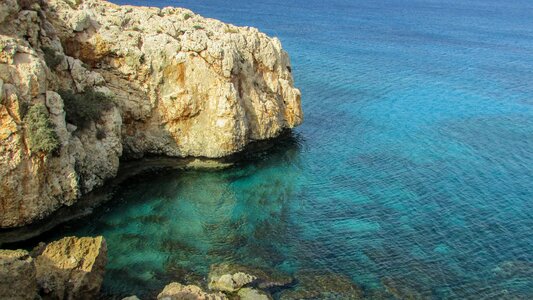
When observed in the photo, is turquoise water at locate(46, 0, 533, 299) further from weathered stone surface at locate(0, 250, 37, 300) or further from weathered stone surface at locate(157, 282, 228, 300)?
weathered stone surface at locate(0, 250, 37, 300)

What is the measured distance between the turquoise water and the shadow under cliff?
14.5 inches

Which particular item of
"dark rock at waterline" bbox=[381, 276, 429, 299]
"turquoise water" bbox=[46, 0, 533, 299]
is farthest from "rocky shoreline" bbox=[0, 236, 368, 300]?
"dark rock at waterline" bbox=[381, 276, 429, 299]

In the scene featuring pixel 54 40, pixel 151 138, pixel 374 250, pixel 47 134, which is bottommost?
pixel 374 250

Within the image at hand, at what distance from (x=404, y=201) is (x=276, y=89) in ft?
53.6

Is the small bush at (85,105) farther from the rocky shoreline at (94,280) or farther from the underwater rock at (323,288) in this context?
the underwater rock at (323,288)

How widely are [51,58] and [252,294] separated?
69.0ft

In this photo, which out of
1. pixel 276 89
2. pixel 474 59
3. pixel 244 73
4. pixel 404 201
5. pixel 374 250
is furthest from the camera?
pixel 474 59

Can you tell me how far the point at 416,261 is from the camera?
3014 cm

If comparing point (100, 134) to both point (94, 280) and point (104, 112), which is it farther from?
point (94, 280)

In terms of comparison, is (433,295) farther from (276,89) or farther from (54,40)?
(54,40)

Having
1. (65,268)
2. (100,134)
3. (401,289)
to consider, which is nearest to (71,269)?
(65,268)

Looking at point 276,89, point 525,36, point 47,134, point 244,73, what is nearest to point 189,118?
point 244,73

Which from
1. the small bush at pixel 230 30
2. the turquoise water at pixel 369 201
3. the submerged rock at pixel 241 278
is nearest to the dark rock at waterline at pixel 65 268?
the turquoise water at pixel 369 201

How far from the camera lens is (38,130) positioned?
94.0 ft
